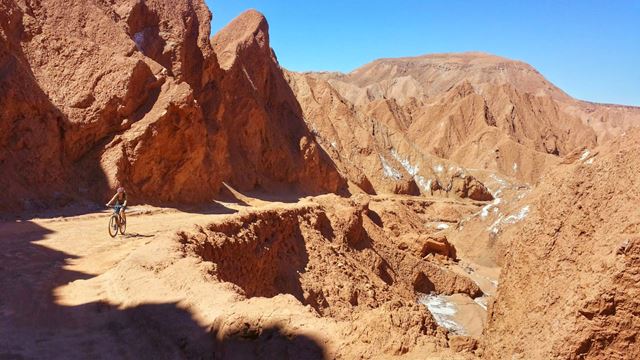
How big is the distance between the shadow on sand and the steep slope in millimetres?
1891

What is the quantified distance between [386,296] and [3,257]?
8.01m

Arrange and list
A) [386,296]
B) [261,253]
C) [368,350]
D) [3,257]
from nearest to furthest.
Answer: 1. [368,350]
2. [3,257]
3. [261,253]
4. [386,296]

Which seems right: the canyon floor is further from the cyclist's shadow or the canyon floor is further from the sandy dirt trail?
the cyclist's shadow

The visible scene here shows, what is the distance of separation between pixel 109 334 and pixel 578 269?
14.6ft

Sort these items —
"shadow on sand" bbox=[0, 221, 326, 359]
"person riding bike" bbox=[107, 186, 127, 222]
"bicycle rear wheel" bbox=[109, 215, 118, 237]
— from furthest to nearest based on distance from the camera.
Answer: "person riding bike" bbox=[107, 186, 127, 222]
"bicycle rear wheel" bbox=[109, 215, 118, 237]
"shadow on sand" bbox=[0, 221, 326, 359]

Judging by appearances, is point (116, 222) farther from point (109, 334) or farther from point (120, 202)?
point (109, 334)

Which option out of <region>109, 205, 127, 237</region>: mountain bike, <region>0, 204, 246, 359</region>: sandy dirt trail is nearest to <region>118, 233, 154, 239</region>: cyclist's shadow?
<region>109, 205, 127, 237</region>: mountain bike

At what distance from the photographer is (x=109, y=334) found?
5.32 metres

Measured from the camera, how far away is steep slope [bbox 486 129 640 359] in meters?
3.74

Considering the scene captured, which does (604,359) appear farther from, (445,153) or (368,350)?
(445,153)

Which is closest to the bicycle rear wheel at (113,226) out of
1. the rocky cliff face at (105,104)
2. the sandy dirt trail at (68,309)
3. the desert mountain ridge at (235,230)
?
the desert mountain ridge at (235,230)

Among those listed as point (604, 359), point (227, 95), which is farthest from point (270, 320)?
point (227, 95)

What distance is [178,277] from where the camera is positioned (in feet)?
21.4

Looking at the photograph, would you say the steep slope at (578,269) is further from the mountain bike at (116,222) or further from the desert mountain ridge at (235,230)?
the mountain bike at (116,222)
